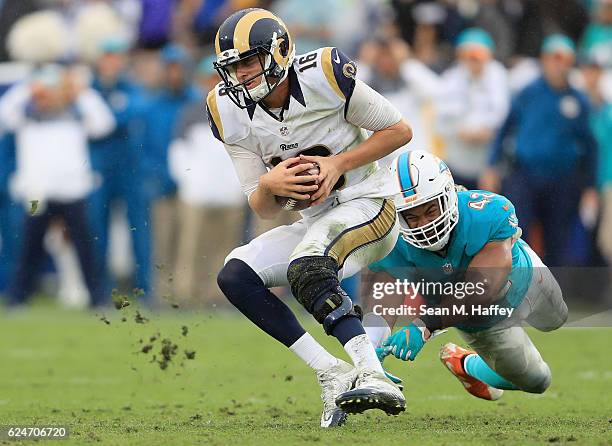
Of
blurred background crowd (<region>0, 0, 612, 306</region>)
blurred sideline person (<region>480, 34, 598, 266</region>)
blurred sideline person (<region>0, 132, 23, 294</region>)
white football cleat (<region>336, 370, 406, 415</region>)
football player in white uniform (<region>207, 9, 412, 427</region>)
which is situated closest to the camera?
white football cleat (<region>336, 370, 406, 415</region>)

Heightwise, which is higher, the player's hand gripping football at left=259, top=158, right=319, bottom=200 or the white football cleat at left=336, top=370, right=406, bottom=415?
the player's hand gripping football at left=259, top=158, right=319, bottom=200

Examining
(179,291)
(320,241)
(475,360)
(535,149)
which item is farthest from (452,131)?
(320,241)

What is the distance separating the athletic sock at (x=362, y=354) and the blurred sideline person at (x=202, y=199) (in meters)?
6.44

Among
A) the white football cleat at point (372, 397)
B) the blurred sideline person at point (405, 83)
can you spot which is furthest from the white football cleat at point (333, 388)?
the blurred sideline person at point (405, 83)

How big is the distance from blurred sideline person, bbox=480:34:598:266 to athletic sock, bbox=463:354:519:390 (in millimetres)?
4792

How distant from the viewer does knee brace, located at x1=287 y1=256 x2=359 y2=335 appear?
19.9 ft

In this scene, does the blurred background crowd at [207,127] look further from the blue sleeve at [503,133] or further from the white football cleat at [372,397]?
the white football cleat at [372,397]

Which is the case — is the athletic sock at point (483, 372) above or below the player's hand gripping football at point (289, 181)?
below

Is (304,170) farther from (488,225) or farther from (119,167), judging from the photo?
(119,167)

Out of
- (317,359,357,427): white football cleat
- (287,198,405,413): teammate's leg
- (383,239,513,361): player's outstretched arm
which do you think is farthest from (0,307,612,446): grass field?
(383,239,513,361): player's outstretched arm

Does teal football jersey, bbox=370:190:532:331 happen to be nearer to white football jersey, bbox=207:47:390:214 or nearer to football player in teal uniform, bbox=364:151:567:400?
football player in teal uniform, bbox=364:151:567:400

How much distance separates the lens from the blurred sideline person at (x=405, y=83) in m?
12.4

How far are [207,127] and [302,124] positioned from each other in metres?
6.03

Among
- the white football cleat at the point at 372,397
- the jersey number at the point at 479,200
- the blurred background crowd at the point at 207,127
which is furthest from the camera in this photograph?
the blurred background crowd at the point at 207,127
